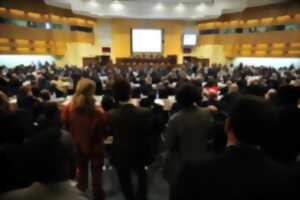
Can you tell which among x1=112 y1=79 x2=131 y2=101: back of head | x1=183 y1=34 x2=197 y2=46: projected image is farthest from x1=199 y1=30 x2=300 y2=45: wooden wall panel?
x1=112 y1=79 x2=131 y2=101: back of head

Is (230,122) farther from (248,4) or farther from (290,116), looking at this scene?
(248,4)

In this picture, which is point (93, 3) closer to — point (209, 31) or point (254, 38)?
point (209, 31)

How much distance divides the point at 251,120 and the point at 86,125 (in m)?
2.24

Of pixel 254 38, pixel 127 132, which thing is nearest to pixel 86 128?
pixel 127 132

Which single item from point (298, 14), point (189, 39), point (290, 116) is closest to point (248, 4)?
point (298, 14)

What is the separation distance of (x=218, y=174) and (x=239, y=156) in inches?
4.6

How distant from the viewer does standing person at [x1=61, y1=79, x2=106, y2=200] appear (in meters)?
3.07

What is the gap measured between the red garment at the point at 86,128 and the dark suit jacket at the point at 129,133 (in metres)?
0.18

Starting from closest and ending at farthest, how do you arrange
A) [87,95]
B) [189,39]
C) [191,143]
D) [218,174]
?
[218,174]
[191,143]
[87,95]
[189,39]

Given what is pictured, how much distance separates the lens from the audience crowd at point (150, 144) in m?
1.14

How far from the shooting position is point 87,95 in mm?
3061

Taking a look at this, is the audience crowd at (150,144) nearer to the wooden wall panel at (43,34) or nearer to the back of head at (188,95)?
the back of head at (188,95)

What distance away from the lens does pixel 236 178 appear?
1.12 m

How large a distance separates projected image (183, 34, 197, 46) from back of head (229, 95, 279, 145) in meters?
25.5
